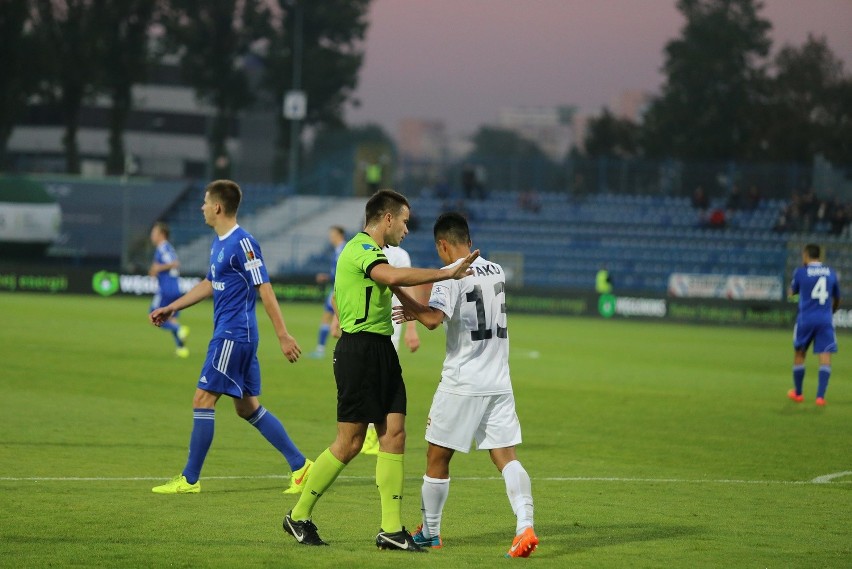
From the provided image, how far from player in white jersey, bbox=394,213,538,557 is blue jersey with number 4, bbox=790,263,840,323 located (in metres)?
11.0

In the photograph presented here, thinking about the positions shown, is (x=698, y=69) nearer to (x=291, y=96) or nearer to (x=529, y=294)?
(x=291, y=96)

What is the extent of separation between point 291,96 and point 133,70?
1572 cm

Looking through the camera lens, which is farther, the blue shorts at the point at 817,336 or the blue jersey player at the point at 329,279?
the blue jersey player at the point at 329,279

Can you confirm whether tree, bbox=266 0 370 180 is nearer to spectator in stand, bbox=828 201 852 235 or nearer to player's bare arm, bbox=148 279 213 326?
spectator in stand, bbox=828 201 852 235

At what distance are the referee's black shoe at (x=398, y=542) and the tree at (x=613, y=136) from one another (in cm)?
8047

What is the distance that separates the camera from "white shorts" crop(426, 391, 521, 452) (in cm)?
786

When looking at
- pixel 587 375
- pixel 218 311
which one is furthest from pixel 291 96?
pixel 218 311

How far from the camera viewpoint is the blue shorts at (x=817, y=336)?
60.0ft

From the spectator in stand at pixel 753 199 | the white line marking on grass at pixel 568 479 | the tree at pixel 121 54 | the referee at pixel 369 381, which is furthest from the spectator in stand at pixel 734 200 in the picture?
the referee at pixel 369 381

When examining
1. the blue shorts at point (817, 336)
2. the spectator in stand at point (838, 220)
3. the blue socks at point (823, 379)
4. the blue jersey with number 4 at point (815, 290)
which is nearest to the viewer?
the blue jersey with number 4 at point (815, 290)

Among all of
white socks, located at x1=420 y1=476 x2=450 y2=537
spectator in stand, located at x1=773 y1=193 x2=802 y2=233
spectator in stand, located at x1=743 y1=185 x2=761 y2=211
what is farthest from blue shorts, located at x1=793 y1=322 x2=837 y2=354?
spectator in stand, located at x1=743 y1=185 x2=761 y2=211

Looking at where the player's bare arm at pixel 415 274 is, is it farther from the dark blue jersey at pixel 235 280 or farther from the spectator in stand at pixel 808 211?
the spectator in stand at pixel 808 211

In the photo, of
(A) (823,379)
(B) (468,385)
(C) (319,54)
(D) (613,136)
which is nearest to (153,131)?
(C) (319,54)

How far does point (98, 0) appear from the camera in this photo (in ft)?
225
